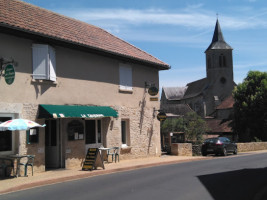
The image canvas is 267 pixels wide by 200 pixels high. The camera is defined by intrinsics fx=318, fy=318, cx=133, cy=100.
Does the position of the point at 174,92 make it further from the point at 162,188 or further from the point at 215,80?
the point at 162,188

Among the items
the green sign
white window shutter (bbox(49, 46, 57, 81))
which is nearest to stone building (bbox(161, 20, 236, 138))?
white window shutter (bbox(49, 46, 57, 81))

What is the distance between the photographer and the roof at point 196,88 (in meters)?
76.0

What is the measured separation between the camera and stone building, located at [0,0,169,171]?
1228 cm

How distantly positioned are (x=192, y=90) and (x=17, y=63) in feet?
234

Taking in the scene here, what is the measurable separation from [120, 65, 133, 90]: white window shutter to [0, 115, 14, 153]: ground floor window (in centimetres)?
686

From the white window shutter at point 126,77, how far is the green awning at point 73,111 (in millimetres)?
1982

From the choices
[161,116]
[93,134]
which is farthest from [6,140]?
[161,116]

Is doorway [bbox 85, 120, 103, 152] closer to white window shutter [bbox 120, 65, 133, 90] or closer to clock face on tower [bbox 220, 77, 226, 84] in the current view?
white window shutter [bbox 120, 65, 133, 90]

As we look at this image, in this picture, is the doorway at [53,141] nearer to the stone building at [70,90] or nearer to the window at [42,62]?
the stone building at [70,90]

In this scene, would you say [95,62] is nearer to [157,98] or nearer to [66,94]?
[66,94]

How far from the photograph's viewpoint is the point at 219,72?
73.5 metres

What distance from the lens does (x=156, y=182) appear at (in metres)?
9.99

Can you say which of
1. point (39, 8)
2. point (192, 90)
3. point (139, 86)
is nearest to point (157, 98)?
point (139, 86)

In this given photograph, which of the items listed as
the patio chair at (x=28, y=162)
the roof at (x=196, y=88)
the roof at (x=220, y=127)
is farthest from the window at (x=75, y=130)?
the roof at (x=196, y=88)
